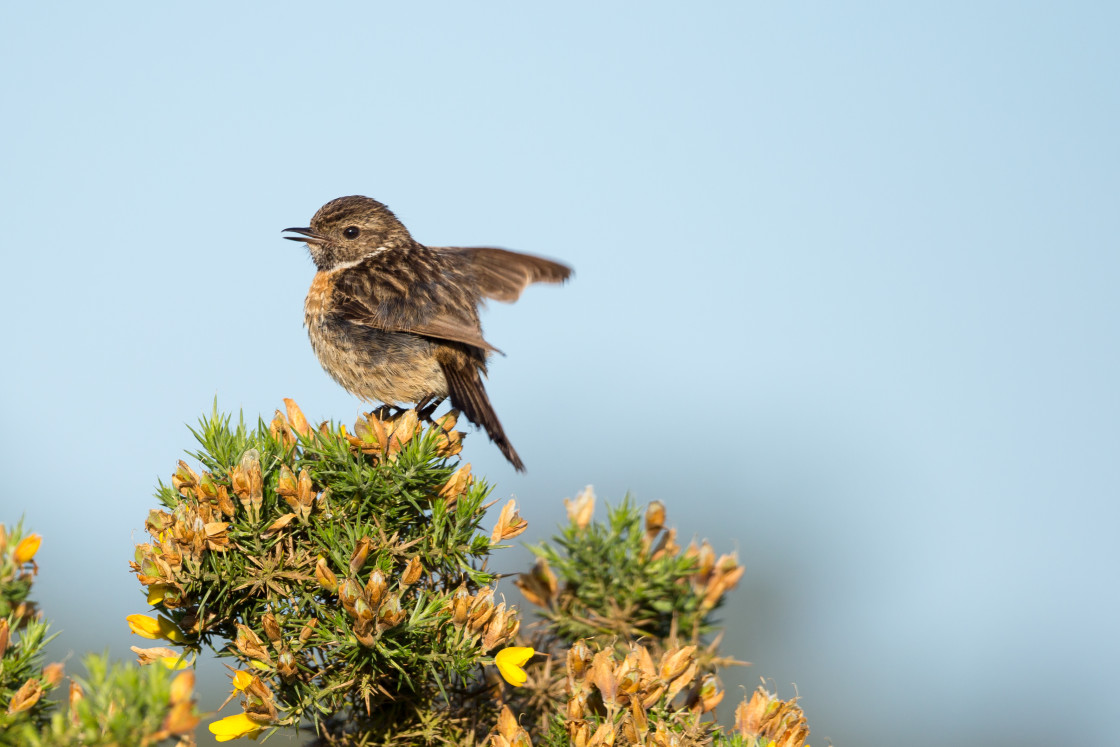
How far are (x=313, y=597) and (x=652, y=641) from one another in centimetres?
130

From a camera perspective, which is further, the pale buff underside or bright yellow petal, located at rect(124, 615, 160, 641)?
the pale buff underside

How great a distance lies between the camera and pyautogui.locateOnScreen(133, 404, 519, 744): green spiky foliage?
244 centimetres

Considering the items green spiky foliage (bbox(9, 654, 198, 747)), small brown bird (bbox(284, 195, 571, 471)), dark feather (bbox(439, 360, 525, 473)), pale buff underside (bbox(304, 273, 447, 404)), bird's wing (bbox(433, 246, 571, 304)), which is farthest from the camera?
bird's wing (bbox(433, 246, 571, 304))

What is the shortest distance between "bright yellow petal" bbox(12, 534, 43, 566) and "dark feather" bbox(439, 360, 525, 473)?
2.32 metres

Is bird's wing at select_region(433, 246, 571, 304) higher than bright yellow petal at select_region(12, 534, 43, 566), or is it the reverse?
bird's wing at select_region(433, 246, 571, 304)

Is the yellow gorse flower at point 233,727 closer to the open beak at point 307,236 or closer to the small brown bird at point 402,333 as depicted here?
the small brown bird at point 402,333

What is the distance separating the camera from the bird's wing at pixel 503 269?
6.36 metres

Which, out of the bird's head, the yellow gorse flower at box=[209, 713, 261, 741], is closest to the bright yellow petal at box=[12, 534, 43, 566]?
the yellow gorse flower at box=[209, 713, 261, 741]

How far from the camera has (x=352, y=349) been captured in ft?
16.7

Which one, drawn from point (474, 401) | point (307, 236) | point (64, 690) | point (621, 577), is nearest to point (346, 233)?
point (307, 236)

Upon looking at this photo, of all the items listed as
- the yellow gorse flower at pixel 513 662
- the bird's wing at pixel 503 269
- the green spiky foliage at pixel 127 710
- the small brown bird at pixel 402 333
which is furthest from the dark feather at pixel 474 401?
the green spiky foliage at pixel 127 710

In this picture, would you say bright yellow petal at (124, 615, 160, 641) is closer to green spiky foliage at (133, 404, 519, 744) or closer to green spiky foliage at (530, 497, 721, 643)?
green spiky foliage at (133, 404, 519, 744)

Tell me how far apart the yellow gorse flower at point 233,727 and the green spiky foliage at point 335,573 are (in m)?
0.03

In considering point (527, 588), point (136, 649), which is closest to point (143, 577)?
point (136, 649)
